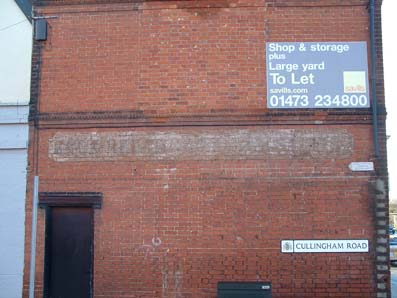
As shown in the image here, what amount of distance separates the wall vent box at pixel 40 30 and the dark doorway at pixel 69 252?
11.4 ft

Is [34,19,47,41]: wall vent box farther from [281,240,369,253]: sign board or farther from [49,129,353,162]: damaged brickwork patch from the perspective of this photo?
[281,240,369,253]: sign board

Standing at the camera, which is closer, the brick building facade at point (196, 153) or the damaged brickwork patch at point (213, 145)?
the brick building facade at point (196, 153)

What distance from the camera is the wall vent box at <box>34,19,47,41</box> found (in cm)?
997

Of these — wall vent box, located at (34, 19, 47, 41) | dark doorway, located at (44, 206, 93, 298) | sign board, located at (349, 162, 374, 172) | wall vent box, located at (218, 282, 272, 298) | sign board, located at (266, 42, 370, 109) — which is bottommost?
wall vent box, located at (218, 282, 272, 298)

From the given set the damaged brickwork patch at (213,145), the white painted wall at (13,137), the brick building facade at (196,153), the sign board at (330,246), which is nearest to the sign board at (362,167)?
the brick building facade at (196,153)

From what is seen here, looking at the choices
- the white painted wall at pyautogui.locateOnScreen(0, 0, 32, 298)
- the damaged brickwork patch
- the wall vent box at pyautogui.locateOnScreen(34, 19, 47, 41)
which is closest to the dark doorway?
the white painted wall at pyautogui.locateOnScreen(0, 0, 32, 298)

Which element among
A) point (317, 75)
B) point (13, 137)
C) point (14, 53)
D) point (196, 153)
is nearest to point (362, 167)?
point (317, 75)

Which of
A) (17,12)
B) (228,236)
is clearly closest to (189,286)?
(228,236)

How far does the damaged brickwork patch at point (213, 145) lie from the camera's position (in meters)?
9.42

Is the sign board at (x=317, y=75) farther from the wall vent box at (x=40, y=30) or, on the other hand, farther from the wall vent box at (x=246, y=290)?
the wall vent box at (x=40, y=30)

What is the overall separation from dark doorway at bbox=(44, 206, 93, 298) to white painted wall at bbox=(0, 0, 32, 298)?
0.57 metres

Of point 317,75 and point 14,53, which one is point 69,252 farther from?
point 317,75

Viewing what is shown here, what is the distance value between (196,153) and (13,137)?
3.77m

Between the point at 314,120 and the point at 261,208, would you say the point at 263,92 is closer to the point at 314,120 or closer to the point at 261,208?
the point at 314,120
